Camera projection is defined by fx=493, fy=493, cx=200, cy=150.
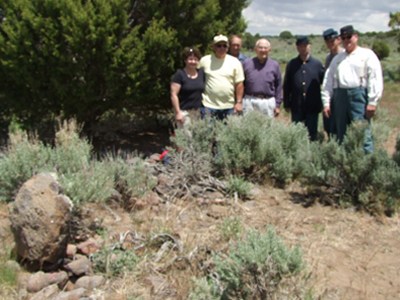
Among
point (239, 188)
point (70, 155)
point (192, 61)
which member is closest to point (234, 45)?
point (192, 61)

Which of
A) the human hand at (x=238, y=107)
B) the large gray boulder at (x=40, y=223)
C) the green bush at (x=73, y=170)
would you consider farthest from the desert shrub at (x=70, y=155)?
the human hand at (x=238, y=107)

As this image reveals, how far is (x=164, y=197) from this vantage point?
5.34 metres

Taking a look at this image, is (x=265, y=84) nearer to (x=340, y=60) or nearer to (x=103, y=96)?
(x=340, y=60)

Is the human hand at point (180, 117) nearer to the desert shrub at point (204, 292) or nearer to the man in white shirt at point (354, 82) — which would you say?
the man in white shirt at point (354, 82)

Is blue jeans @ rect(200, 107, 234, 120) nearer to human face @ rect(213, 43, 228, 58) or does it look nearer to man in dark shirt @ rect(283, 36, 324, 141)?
human face @ rect(213, 43, 228, 58)

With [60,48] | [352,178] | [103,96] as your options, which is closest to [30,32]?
[60,48]

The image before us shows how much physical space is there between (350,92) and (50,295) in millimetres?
3898

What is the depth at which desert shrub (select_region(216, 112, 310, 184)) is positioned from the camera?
18.9 ft

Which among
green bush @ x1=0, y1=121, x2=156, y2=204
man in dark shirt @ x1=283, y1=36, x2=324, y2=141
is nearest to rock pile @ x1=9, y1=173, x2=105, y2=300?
green bush @ x1=0, y1=121, x2=156, y2=204

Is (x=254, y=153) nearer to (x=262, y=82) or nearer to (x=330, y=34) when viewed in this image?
(x=262, y=82)

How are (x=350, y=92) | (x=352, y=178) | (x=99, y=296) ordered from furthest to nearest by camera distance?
1. (x=350, y=92)
2. (x=352, y=178)
3. (x=99, y=296)

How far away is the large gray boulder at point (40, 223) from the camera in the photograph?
150 inches

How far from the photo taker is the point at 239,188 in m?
5.38

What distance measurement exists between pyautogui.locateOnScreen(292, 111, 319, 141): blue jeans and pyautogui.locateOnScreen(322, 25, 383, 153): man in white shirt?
0.77 metres
